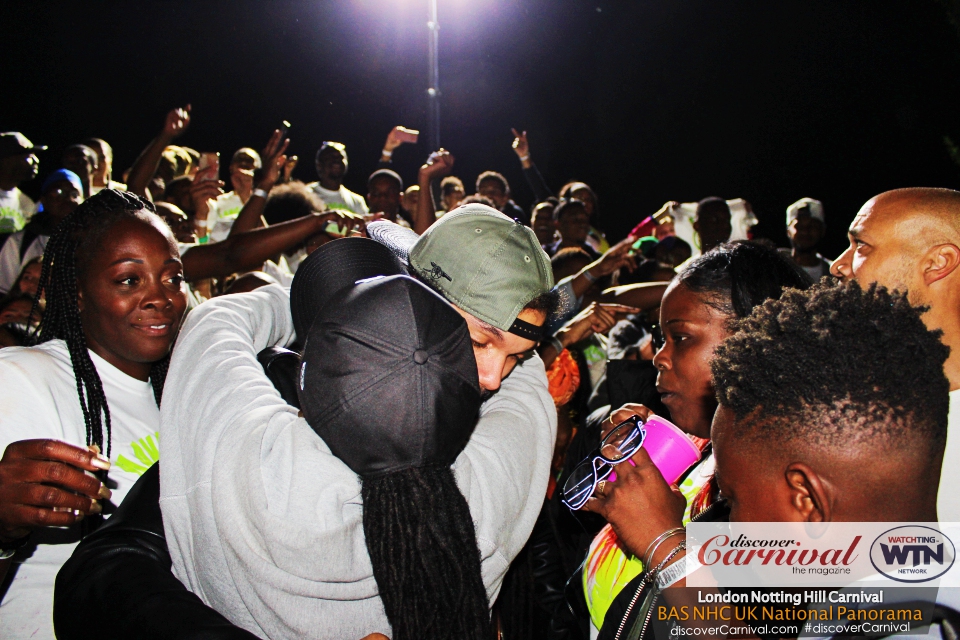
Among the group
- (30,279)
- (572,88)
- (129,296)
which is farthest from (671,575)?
(572,88)

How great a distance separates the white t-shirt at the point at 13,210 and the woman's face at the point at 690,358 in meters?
4.69

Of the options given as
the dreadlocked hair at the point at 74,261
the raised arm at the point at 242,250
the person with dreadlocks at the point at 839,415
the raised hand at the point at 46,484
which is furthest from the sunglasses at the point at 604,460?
the raised arm at the point at 242,250

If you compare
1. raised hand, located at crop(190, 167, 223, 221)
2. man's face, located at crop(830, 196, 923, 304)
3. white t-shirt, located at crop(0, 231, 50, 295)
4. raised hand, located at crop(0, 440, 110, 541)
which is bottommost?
man's face, located at crop(830, 196, 923, 304)

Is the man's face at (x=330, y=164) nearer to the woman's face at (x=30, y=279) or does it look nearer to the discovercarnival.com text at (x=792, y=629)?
the woman's face at (x=30, y=279)

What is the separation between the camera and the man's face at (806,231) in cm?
516

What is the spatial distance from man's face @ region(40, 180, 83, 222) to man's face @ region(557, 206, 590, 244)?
3.55 m

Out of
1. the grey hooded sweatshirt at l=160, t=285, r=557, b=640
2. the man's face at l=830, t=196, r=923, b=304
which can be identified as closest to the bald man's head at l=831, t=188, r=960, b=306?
the man's face at l=830, t=196, r=923, b=304

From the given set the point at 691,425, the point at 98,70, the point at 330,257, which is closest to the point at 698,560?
the point at 691,425

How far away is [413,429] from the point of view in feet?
3.25

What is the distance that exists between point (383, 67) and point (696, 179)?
19.1 ft

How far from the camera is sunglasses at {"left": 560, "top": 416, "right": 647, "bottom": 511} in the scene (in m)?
1.39

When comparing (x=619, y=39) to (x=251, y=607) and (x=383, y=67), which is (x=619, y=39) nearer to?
(x=383, y=67)

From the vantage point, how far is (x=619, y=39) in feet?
34.1

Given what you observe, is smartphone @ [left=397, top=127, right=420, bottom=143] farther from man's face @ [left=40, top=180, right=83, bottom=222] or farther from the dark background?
the dark background
